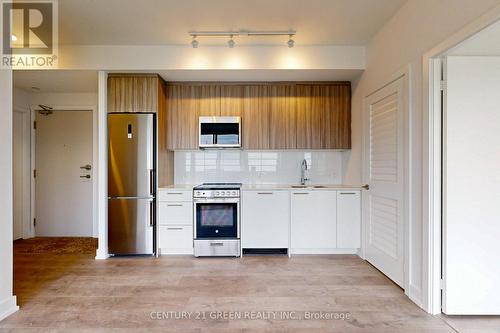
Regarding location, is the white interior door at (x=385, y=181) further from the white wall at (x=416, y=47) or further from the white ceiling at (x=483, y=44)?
the white ceiling at (x=483, y=44)

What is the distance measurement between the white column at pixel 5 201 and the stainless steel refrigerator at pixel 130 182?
1.36 metres

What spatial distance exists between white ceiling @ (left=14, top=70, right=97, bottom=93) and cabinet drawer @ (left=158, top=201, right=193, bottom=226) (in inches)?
77.2

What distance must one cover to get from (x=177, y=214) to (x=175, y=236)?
0.29 m

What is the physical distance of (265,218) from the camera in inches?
144

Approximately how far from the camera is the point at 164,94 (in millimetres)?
3928

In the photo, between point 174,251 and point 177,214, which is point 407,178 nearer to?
point 177,214

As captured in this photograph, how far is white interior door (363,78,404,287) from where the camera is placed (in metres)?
2.65

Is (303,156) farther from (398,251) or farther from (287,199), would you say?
(398,251)

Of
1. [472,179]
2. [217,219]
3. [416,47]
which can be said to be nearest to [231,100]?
[217,219]

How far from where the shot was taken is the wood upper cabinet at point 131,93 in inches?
142

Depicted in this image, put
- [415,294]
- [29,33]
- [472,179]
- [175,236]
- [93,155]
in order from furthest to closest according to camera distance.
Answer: [93,155] < [175,236] < [29,33] < [415,294] < [472,179]

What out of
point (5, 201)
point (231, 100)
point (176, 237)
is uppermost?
point (231, 100)

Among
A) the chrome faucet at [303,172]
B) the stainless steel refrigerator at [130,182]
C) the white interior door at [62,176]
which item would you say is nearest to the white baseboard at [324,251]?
the chrome faucet at [303,172]

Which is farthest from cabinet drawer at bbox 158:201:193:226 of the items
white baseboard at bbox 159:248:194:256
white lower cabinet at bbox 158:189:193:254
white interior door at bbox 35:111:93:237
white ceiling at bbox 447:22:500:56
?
white ceiling at bbox 447:22:500:56
